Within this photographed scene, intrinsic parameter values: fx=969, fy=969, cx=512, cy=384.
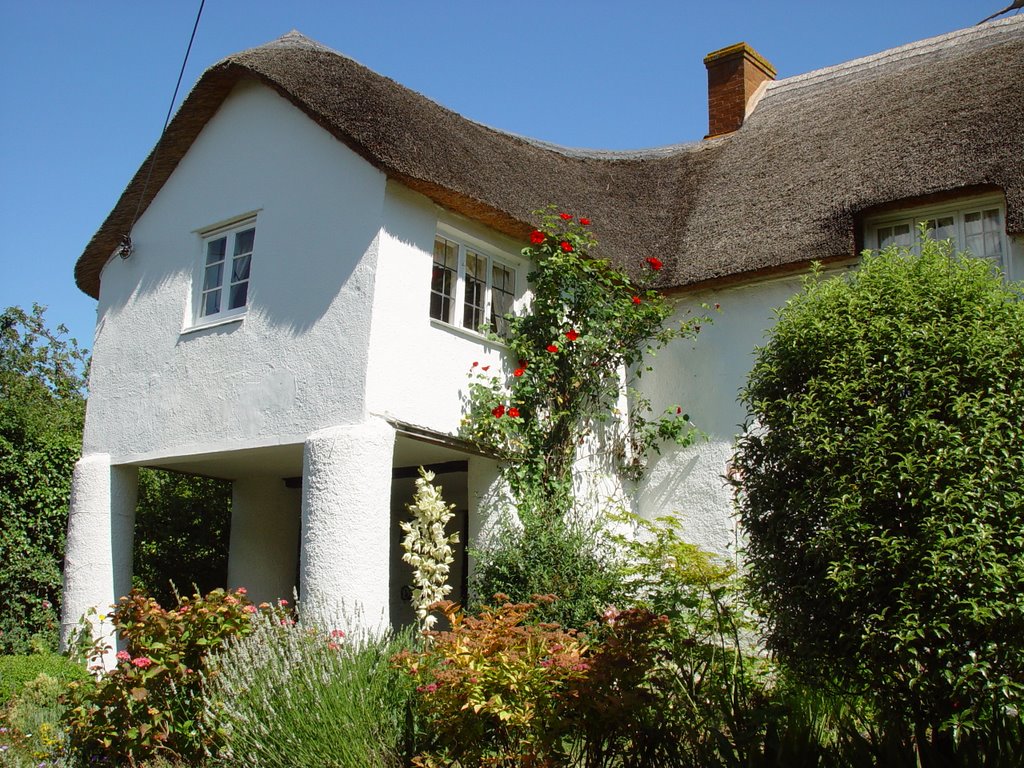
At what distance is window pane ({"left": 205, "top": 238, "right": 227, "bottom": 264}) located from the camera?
1102cm

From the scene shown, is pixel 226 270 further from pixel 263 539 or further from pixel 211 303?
pixel 263 539

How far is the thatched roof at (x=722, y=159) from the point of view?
988 centimetres

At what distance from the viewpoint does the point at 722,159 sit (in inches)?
550

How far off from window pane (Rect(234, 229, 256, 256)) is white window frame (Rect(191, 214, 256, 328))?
0.01 meters

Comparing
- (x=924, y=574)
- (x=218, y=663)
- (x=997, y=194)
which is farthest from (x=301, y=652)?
(x=997, y=194)

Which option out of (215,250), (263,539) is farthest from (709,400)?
(215,250)

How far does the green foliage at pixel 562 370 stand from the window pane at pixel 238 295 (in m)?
2.72

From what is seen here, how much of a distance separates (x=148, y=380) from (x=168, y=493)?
370cm

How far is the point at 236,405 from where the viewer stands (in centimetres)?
1006

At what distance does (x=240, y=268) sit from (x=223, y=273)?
23cm

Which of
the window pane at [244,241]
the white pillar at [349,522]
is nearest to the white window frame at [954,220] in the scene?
the white pillar at [349,522]

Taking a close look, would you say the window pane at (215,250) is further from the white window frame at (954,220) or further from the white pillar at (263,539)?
the white window frame at (954,220)

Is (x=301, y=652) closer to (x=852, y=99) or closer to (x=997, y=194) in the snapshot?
(x=997, y=194)

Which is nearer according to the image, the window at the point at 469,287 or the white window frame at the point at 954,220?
the white window frame at the point at 954,220
